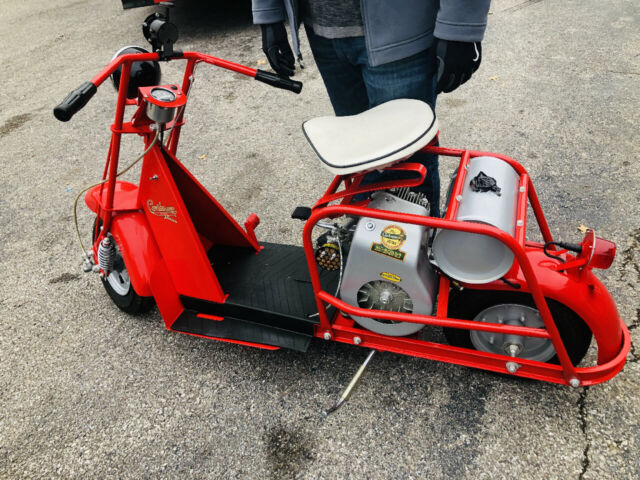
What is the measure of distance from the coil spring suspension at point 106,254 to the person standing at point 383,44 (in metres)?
1.13

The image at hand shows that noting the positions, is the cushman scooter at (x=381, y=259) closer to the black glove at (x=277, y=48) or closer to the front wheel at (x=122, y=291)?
the front wheel at (x=122, y=291)

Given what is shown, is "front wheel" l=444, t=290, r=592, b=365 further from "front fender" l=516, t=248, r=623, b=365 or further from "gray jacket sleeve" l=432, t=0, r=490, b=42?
"gray jacket sleeve" l=432, t=0, r=490, b=42

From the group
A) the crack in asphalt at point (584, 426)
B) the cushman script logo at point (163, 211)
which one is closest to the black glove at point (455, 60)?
the cushman script logo at point (163, 211)

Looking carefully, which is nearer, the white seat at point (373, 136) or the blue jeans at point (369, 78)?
the white seat at point (373, 136)

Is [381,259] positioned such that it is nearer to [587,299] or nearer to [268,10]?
[587,299]

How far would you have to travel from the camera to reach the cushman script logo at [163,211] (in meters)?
2.13

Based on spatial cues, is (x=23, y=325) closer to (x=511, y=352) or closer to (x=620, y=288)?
(x=511, y=352)

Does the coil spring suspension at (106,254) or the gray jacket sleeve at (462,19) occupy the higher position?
the gray jacket sleeve at (462,19)

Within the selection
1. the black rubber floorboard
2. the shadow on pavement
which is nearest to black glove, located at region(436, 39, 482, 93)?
the black rubber floorboard

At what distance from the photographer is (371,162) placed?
1.61m

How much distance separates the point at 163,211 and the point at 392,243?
106 cm

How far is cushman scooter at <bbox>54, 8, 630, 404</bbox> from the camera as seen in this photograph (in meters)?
1.67

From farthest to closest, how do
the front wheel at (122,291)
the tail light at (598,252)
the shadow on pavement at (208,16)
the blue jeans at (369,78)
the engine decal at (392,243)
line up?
the shadow on pavement at (208,16), the front wheel at (122,291), the blue jeans at (369,78), the engine decal at (392,243), the tail light at (598,252)

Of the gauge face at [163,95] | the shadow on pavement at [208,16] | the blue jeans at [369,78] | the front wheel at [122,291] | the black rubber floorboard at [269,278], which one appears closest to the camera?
the gauge face at [163,95]
